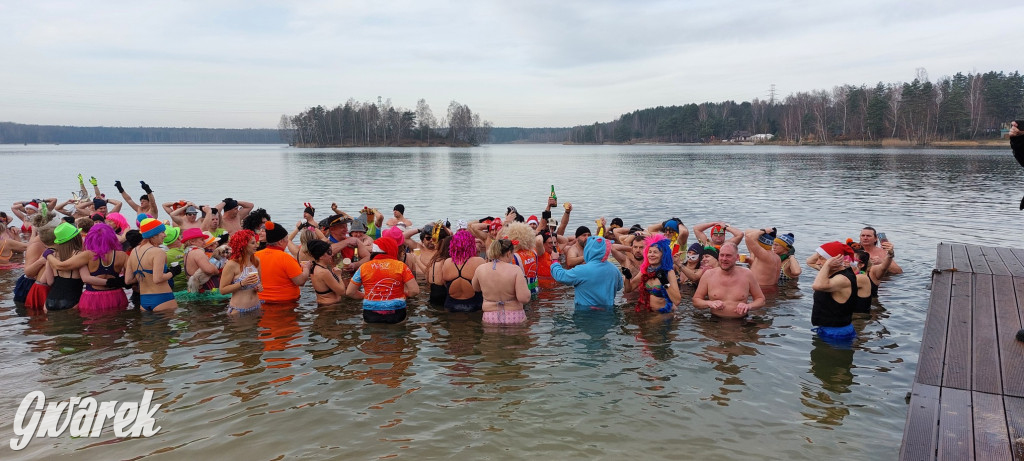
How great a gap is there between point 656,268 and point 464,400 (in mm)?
3530

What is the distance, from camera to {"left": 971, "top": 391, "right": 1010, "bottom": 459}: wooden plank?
4125 mm

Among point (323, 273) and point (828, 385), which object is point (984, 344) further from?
point (323, 273)

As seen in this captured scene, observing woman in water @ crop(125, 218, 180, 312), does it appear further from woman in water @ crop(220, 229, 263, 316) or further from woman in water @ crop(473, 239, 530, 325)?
woman in water @ crop(473, 239, 530, 325)

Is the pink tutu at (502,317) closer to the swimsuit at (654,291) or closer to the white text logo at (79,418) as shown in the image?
the swimsuit at (654,291)

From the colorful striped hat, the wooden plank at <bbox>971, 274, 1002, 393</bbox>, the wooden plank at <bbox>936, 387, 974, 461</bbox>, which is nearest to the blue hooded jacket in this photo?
the wooden plank at <bbox>936, 387, 974, 461</bbox>

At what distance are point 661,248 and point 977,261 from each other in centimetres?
619

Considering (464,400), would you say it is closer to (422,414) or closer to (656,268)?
(422,414)

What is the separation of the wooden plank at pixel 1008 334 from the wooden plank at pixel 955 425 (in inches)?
18.4

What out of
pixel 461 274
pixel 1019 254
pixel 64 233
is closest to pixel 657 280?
pixel 461 274

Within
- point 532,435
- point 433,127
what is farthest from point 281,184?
point 433,127

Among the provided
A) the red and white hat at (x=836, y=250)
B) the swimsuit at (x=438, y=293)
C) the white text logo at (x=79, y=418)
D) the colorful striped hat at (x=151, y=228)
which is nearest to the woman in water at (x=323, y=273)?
the swimsuit at (x=438, y=293)

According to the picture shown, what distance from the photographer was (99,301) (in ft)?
27.8

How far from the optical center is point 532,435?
5.32 metres

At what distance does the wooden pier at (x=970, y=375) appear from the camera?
4.27 meters
